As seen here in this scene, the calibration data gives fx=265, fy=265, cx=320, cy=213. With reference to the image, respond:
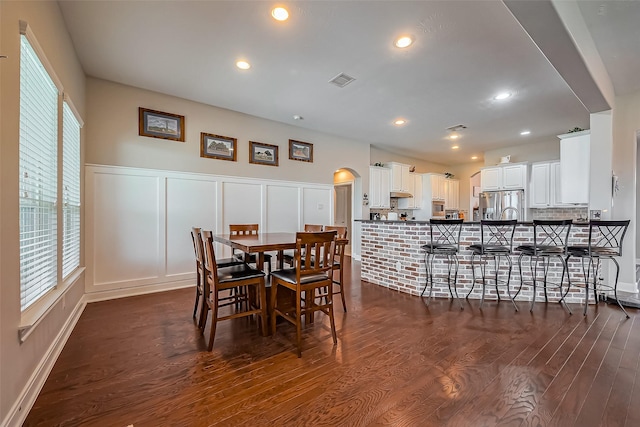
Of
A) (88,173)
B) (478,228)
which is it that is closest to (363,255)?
(478,228)

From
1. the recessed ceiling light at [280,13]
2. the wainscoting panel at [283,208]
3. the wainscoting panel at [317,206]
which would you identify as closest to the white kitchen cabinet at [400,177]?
the wainscoting panel at [317,206]

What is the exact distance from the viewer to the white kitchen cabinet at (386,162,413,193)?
277 inches

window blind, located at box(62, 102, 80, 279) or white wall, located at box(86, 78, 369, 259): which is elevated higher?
white wall, located at box(86, 78, 369, 259)

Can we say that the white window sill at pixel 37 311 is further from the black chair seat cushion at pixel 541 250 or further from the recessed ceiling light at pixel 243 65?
the black chair seat cushion at pixel 541 250

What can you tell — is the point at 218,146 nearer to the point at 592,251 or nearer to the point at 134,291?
the point at 134,291

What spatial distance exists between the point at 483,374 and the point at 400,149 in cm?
606

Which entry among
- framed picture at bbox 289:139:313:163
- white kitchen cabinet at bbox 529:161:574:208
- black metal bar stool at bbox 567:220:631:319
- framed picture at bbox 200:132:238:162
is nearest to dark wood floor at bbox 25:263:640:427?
black metal bar stool at bbox 567:220:631:319

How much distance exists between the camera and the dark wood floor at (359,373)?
4.88 ft

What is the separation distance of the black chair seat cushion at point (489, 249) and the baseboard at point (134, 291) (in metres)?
4.13

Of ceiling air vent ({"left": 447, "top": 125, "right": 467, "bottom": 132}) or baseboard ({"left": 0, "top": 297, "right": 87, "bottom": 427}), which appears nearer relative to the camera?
baseboard ({"left": 0, "top": 297, "right": 87, "bottom": 427})

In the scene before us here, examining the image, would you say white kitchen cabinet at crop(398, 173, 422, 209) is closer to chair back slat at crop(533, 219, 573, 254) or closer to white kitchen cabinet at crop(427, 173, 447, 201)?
white kitchen cabinet at crop(427, 173, 447, 201)

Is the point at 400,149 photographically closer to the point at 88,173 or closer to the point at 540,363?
the point at 540,363

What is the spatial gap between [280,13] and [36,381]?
127 inches

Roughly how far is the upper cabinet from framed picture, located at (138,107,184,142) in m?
6.99
